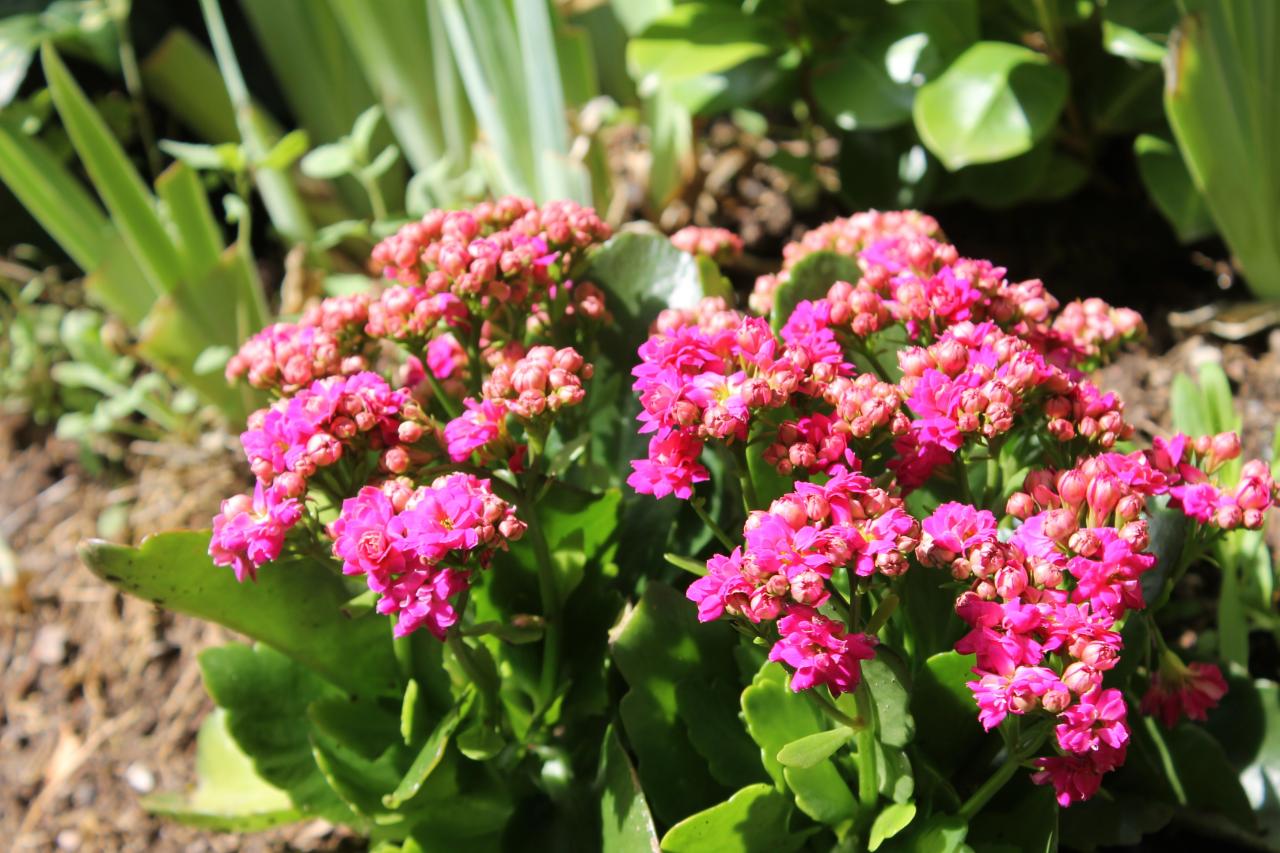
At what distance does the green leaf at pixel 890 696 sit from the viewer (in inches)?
42.0

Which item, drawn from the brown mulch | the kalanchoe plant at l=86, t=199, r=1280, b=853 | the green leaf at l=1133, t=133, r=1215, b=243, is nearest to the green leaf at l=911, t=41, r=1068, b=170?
the green leaf at l=1133, t=133, r=1215, b=243

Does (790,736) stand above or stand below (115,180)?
below

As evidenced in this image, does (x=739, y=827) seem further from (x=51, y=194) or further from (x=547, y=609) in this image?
(x=51, y=194)

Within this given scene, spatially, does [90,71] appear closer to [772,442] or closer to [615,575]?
[615,575]

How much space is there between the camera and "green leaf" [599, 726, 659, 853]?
1112 millimetres

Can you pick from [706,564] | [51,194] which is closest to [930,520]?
[706,564]

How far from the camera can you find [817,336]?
1105 mm

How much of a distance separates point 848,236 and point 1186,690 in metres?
0.66

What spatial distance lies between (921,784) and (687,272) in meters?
0.66

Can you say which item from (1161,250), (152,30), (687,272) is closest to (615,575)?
(687,272)

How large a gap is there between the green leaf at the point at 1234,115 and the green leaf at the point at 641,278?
792 mm

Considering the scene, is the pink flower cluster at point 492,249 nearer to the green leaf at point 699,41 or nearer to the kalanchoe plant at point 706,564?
the kalanchoe plant at point 706,564

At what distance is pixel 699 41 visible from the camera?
2.03 metres

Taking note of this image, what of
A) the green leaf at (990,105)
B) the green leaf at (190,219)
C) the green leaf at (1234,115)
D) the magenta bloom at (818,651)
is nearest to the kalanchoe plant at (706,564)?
the magenta bloom at (818,651)
